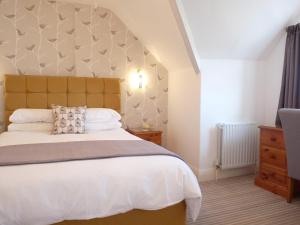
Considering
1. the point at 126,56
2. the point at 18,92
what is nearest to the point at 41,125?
the point at 18,92

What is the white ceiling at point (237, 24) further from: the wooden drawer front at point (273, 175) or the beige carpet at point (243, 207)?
the beige carpet at point (243, 207)

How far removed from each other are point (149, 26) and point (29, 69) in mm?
1742

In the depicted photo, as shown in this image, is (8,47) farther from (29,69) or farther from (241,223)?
(241,223)

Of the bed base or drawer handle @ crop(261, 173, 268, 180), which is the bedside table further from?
the bed base

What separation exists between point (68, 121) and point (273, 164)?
250 cm

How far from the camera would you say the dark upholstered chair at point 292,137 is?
2387 millimetres

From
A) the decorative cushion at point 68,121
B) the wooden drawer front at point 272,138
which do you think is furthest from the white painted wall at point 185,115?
the decorative cushion at point 68,121

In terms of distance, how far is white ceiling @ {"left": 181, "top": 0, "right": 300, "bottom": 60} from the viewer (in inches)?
111

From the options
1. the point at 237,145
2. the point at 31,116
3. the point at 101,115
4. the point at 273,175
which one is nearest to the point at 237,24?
the point at 237,145

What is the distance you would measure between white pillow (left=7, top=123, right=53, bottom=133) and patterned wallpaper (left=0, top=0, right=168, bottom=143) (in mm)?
642

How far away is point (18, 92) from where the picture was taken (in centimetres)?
337

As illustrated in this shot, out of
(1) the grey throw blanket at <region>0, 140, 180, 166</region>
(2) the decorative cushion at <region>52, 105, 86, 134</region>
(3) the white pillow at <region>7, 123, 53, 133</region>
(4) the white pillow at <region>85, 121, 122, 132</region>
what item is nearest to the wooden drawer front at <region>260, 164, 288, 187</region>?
(1) the grey throw blanket at <region>0, 140, 180, 166</region>

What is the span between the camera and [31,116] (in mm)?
3219

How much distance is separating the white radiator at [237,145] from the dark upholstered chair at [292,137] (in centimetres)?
90
